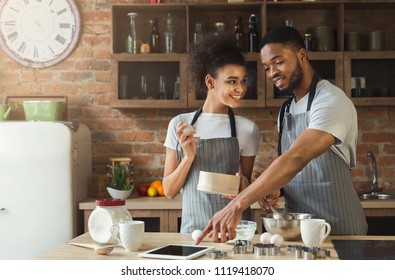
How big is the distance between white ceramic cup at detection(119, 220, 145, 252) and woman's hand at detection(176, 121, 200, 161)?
486mm

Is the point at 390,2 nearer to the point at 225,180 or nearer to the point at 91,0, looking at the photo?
the point at 91,0

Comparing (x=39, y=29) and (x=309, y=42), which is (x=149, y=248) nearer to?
(x=309, y=42)

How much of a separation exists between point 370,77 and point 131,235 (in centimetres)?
244

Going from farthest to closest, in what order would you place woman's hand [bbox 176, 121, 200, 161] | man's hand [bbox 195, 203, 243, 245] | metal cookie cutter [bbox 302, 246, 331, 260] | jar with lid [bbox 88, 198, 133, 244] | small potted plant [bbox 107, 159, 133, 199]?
small potted plant [bbox 107, 159, 133, 199], woman's hand [bbox 176, 121, 200, 161], jar with lid [bbox 88, 198, 133, 244], man's hand [bbox 195, 203, 243, 245], metal cookie cutter [bbox 302, 246, 331, 260]

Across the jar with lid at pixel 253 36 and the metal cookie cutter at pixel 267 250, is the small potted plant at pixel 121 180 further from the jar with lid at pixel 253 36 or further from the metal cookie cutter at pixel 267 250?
the metal cookie cutter at pixel 267 250

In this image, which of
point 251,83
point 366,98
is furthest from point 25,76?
point 366,98

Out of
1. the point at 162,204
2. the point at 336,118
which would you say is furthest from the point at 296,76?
the point at 162,204

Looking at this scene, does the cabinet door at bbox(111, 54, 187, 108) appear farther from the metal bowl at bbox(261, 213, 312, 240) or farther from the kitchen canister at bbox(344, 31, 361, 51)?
the metal bowl at bbox(261, 213, 312, 240)

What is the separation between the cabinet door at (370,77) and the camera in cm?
351

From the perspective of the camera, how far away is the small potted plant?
3482mm

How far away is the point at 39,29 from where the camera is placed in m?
3.83

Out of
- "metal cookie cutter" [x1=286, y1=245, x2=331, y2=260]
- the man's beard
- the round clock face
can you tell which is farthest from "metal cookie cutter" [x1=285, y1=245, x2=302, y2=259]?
the round clock face

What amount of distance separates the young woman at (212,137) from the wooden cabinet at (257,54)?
105cm

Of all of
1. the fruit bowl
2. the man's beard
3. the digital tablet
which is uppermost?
the man's beard
